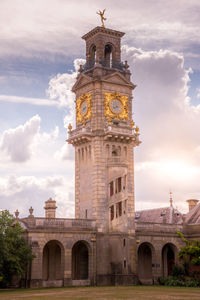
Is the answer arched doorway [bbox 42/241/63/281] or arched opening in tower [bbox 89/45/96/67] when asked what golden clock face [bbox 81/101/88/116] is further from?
arched doorway [bbox 42/241/63/281]

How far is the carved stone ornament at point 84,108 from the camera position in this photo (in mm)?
72750

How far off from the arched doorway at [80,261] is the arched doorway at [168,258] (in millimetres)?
11857

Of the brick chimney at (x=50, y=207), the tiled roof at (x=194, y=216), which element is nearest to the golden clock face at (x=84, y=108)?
the brick chimney at (x=50, y=207)

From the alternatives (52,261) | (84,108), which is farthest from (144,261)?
(84,108)

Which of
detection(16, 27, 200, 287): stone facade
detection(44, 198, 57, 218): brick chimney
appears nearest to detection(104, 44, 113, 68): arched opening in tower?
detection(16, 27, 200, 287): stone facade

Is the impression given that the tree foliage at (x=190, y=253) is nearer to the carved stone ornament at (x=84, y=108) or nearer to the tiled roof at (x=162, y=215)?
the tiled roof at (x=162, y=215)

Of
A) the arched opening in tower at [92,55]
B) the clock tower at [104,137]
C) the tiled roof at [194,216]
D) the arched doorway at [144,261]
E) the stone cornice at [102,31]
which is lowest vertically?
the arched doorway at [144,261]

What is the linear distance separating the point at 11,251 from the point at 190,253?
24.0 m

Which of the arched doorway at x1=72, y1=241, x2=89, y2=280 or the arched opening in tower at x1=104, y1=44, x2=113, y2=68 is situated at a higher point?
the arched opening in tower at x1=104, y1=44, x2=113, y2=68

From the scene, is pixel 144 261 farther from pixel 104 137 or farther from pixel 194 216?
pixel 104 137

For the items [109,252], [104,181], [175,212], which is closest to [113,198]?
[104,181]

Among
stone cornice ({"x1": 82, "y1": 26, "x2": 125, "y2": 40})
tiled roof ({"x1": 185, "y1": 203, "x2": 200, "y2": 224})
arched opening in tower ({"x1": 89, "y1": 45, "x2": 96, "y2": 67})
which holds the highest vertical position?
stone cornice ({"x1": 82, "y1": 26, "x2": 125, "y2": 40})

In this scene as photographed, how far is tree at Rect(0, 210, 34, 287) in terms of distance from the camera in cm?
5678

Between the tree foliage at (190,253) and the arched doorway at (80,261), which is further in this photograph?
the arched doorway at (80,261)
